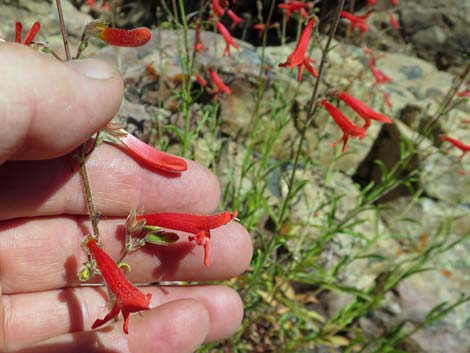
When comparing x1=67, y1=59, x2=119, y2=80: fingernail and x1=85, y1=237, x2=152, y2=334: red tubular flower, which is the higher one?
x1=67, y1=59, x2=119, y2=80: fingernail

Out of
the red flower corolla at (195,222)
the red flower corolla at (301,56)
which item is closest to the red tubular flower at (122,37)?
the red flower corolla at (195,222)

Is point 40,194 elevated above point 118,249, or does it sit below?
above

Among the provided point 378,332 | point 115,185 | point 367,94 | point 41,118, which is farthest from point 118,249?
point 367,94

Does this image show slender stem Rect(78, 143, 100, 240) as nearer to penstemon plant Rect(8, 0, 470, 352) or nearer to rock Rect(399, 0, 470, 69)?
penstemon plant Rect(8, 0, 470, 352)

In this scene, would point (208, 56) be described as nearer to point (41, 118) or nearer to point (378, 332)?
point (378, 332)

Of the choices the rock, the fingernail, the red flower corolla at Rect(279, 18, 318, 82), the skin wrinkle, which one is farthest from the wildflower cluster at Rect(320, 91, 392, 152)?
the rock

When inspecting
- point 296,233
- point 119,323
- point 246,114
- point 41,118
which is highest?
point 41,118

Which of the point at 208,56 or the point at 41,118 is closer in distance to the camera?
the point at 41,118
